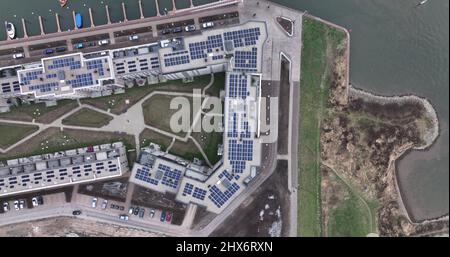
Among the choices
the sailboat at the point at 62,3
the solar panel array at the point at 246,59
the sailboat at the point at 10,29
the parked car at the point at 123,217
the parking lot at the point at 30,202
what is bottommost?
the parked car at the point at 123,217

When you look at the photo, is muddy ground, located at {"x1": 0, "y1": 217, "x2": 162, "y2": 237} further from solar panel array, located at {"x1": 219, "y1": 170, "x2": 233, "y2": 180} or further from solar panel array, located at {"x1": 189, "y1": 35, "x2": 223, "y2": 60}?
solar panel array, located at {"x1": 189, "y1": 35, "x2": 223, "y2": 60}

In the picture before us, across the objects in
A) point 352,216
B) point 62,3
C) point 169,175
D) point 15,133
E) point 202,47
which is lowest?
point 352,216

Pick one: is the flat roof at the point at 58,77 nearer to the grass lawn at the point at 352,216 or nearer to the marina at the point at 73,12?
the marina at the point at 73,12

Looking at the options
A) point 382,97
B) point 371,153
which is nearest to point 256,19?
point 382,97

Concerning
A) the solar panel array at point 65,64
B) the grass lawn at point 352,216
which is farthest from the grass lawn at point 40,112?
the grass lawn at point 352,216

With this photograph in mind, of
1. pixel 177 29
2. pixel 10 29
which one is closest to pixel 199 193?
pixel 177 29

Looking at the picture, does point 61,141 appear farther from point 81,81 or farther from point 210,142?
point 210,142
